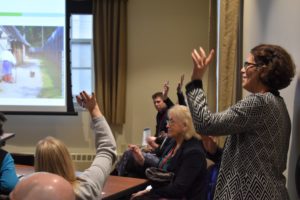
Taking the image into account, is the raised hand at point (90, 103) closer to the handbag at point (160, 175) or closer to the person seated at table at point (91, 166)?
the person seated at table at point (91, 166)

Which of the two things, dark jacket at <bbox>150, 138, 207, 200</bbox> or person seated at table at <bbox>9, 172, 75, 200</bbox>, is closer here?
person seated at table at <bbox>9, 172, 75, 200</bbox>

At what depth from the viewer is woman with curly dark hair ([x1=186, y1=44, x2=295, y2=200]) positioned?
157 centimetres

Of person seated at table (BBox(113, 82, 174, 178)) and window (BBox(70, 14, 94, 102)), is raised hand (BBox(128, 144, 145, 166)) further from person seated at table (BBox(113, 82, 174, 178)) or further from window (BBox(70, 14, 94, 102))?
window (BBox(70, 14, 94, 102))

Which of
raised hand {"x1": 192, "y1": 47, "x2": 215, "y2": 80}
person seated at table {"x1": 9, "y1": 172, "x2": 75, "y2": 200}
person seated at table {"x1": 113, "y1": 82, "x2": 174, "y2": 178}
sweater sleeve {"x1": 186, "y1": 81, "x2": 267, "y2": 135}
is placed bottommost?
person seated at table {"x1": 113, "y1": 82, "x2": 174, "y2": 178}

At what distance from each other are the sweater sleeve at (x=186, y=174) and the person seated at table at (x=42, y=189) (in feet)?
6.91

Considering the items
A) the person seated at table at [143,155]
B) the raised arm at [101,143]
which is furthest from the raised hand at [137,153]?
the raised arm at [101,143]

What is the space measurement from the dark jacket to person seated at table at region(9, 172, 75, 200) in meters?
2.11

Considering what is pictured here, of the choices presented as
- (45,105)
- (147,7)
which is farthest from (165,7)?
(45,105)

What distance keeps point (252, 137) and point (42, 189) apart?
37.8 inches

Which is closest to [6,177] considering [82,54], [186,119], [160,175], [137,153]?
[160,175]

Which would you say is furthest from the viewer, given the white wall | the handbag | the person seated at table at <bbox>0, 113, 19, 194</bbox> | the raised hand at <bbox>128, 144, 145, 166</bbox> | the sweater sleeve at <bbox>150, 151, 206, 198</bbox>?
the raised hand at <bbox>128, 144, 145, 166</bbox>

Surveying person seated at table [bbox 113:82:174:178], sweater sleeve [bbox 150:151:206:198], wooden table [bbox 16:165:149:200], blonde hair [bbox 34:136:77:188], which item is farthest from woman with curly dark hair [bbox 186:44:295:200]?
person seated at table [bbox 113:82:174:178]

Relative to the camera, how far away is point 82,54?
6.09m

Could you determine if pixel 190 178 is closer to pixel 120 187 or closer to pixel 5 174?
pixel 120 187
